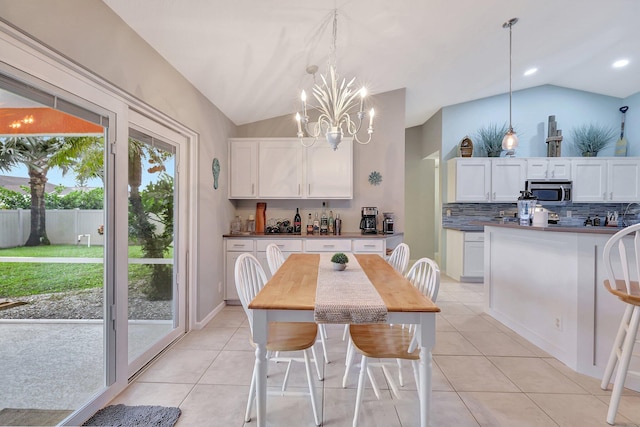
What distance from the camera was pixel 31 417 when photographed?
4.99ft

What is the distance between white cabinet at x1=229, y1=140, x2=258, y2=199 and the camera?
3.87 metres

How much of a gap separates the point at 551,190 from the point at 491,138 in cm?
130

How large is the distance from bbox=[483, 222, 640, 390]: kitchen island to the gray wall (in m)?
3.19

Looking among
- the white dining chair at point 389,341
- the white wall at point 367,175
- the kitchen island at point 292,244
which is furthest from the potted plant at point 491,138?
the white dining chair at point 389,341

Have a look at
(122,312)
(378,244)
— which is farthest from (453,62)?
(122,312)

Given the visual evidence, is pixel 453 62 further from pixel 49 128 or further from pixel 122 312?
pixel 122 312

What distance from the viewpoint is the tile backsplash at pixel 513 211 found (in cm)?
501

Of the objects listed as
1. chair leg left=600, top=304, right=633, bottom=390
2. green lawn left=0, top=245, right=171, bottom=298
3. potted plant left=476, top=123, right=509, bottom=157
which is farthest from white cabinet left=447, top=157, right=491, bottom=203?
green lawn left=0, top=245, right=171, bottom=298

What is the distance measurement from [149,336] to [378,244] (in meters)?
2.62

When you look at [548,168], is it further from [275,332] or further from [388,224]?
[275,332]

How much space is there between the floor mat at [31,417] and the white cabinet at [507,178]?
5736mm

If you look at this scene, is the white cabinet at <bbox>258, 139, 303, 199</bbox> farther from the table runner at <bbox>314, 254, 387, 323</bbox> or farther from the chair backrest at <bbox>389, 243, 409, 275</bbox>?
the table runner at <bbox>314, 254, 387, 323</bbox>

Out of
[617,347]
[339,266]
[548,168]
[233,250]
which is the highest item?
[548,168]

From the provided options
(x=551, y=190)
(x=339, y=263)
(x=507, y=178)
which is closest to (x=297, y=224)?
(x=339, y=263)
